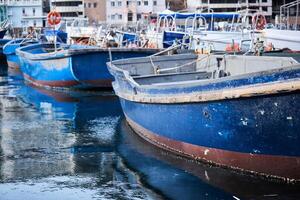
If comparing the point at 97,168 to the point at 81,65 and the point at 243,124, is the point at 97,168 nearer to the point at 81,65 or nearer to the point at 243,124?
the point at 243,124

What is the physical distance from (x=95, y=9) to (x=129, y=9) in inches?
245

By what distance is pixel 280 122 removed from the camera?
7.72 m

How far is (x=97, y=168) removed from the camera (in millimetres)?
9695

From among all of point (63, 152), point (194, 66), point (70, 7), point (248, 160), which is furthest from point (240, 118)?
point (70, 7)

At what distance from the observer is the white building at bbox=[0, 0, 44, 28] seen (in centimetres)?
7638

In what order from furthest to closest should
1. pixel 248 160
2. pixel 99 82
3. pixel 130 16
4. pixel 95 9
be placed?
pixel 95 9 < pixel 130 16 < pixel 99 82 < pixel 248 160

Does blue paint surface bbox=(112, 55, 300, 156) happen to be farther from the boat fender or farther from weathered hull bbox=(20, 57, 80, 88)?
the boat fender

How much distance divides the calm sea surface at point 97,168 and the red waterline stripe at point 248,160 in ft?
0.43

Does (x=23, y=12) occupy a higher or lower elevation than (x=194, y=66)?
higher

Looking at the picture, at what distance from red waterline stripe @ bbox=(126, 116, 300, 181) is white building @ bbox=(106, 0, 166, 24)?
253ft

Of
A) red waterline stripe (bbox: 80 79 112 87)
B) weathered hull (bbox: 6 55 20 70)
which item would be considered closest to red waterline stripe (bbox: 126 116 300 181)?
red waterline stripe (bbox: 80 79 112 87)

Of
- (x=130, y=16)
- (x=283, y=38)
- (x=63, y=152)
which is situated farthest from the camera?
(x=130, y=16)

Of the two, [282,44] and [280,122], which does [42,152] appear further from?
[282,44]

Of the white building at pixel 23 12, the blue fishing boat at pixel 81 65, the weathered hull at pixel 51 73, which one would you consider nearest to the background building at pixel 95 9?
the white building at pixel 23 12
